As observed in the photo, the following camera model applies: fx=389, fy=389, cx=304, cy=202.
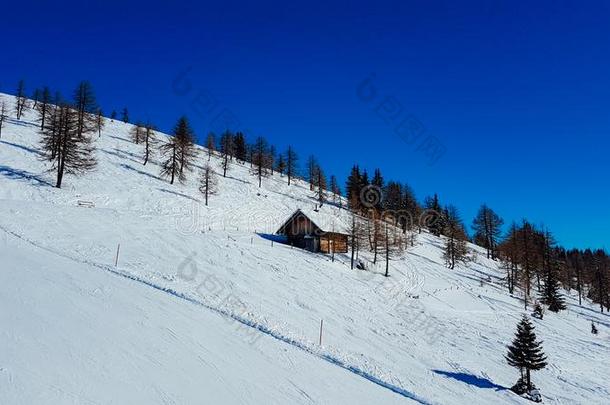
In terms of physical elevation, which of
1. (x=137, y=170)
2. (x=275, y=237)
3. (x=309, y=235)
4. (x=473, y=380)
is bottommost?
(x=473, y=380)

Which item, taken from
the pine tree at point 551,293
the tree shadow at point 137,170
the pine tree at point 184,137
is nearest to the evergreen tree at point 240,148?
the pine tree at point 184,137

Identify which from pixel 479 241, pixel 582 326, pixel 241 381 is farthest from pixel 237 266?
pixel 479 241

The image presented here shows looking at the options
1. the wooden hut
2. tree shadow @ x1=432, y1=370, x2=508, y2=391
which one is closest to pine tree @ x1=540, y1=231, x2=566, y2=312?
the wooden hut

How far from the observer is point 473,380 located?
20.3 meters

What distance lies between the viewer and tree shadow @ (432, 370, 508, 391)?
64.7 feet

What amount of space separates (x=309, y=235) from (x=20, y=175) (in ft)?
118

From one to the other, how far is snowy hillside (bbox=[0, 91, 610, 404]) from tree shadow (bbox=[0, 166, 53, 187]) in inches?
7.6

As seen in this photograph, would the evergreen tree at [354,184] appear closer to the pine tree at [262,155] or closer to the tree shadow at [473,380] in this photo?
the pine tree at [262,155]

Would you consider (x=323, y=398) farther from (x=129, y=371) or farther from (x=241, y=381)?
(x=129, y=371)

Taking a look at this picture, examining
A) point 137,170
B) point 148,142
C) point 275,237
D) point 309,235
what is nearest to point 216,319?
point 309,235

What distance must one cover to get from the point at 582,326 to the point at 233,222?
44202mm

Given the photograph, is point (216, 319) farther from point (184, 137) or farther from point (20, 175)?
point (184, 137)

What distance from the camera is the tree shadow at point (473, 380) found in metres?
19.7

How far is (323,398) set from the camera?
478 inches
